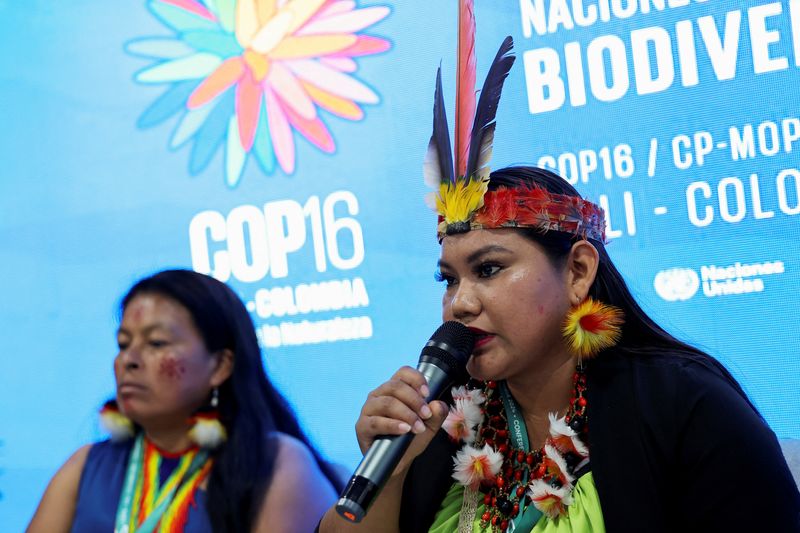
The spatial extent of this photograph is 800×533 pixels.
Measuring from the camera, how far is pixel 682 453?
1.44 meters

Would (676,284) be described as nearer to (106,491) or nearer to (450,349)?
(450,349)

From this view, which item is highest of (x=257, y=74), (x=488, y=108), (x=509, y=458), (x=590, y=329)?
(x=257, y=74)

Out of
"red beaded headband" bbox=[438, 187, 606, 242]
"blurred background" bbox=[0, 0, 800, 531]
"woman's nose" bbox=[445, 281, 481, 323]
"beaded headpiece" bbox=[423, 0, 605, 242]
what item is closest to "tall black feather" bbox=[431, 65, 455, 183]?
"beaded headpiece" bbox=[423, 0, 605, 242]

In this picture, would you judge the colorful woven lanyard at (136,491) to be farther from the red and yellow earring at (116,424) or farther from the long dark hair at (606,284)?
the long dark hair at (606,284)

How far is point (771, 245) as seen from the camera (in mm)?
2334

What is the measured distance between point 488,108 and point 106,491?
4.53 feet

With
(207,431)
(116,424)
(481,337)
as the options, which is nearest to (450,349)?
(481,337)

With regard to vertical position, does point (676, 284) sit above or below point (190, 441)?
above

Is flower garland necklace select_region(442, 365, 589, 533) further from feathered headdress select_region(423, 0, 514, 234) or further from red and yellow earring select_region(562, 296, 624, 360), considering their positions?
feathered headdress select_region(423, 0, 514, 234)

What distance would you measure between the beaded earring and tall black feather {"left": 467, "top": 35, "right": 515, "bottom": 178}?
1.02 meters

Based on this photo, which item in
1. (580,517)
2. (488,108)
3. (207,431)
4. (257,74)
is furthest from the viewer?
(257,74)

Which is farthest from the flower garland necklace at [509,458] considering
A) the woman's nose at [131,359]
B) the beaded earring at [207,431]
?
the woman's nose at [131,359]

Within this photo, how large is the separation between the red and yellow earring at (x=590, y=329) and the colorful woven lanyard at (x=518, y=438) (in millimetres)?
174

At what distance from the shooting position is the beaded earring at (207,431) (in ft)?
7.47
